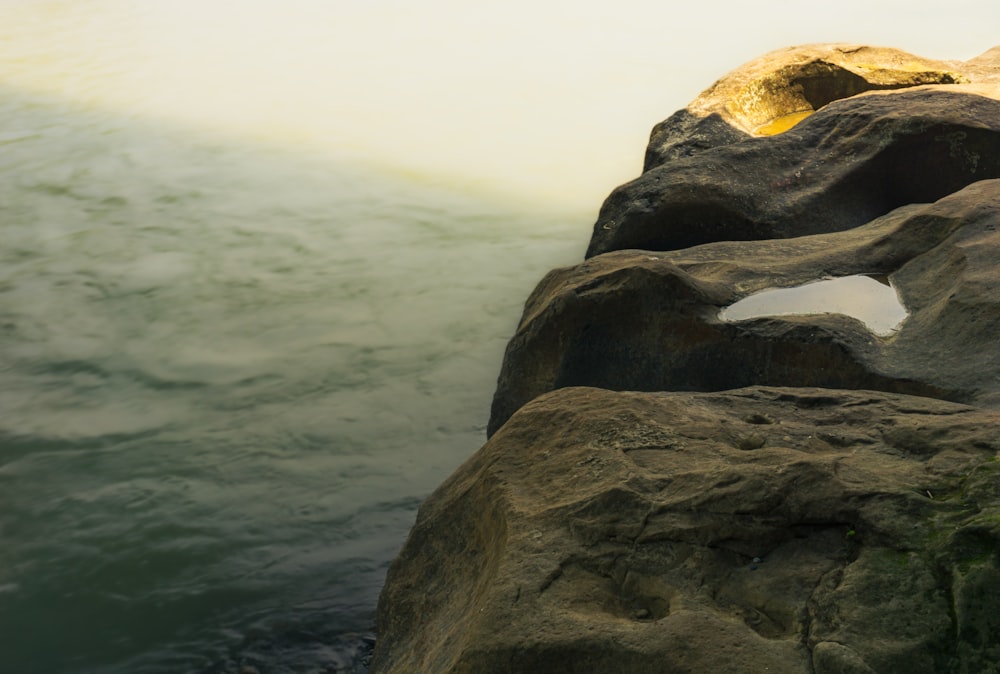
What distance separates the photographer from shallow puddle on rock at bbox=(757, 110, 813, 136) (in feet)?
22.8

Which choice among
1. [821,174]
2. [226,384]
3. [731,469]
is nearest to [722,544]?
[731,469]

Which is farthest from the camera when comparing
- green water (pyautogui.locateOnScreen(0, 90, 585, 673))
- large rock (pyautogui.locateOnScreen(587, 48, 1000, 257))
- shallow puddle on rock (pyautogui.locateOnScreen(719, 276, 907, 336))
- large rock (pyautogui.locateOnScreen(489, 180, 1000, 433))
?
large rock (pyautogui.locateOnScreen(587, 48, 1000, 257))

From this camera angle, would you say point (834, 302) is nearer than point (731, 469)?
No

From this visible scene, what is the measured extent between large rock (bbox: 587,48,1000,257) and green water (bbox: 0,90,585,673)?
1332mm

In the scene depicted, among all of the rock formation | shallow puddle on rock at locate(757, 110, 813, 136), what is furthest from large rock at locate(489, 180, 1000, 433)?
shallow puddle on rock at locate(757, 110, 813, 136)

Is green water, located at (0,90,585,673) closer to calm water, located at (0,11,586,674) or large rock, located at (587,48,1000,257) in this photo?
calm water, located at (0,11,586,674)

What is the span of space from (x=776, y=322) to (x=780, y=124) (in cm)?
365

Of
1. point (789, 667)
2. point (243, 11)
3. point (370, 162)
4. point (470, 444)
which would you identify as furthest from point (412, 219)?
point (243, 11)

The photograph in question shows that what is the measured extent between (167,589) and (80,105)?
819cm

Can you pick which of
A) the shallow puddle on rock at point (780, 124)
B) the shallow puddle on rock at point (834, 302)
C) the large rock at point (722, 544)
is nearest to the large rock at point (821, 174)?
the shallow puddle on rock at point (780, 124)

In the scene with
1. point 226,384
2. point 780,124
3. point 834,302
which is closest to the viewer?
point 834,302

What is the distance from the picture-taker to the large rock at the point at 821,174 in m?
5.29

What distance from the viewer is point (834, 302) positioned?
13.1 ft

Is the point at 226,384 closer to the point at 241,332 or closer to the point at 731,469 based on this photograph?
the point at 241,332
